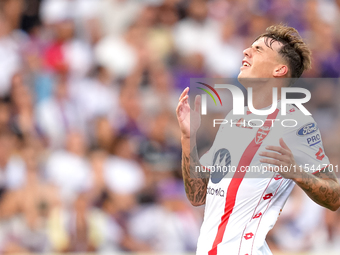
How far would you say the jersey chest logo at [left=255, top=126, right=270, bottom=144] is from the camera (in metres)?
3.02

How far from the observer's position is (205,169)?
336cm

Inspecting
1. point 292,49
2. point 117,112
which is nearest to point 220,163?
point 292,49

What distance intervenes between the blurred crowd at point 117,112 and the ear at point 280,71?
4.05 meters

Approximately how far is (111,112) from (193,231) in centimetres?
242

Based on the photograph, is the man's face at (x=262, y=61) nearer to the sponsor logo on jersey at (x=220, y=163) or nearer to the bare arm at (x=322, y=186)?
the sponsor logo on jersey at (x=220, y=163)

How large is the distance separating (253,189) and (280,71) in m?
0.84

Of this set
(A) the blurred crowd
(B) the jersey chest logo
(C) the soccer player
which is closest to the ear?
(C) the soccer player

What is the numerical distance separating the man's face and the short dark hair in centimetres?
3

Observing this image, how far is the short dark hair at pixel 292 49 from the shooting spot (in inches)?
128

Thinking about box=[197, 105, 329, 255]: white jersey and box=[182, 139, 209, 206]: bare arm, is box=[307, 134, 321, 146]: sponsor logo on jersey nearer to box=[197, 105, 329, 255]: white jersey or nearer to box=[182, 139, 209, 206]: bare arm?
box=[197, 105, 329, 255]: white jersey

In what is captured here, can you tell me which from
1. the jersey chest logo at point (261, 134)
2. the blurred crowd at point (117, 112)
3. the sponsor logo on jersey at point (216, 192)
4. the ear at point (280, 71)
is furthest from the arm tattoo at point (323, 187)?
the blurred crowd at point (117, 112)

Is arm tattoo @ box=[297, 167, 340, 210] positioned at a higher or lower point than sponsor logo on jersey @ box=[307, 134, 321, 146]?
lower

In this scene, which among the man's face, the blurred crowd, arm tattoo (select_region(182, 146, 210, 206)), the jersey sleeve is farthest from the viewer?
the blurred crowd

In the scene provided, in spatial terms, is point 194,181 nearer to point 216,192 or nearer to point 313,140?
point 216,192
